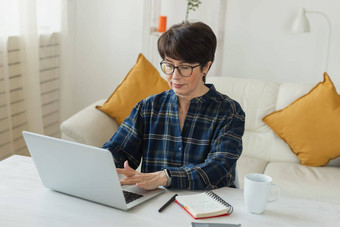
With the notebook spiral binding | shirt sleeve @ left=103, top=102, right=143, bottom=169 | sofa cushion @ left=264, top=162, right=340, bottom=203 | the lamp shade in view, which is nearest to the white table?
the notebook spiral binding

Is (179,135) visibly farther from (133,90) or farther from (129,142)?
(133,90)

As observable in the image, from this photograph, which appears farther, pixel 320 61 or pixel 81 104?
pixel 81 104

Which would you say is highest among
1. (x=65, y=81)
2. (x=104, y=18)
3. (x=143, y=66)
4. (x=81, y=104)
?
(x=104, y=18)

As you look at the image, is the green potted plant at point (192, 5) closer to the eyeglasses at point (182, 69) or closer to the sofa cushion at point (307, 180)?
the sofa cushion at point (307, 180)

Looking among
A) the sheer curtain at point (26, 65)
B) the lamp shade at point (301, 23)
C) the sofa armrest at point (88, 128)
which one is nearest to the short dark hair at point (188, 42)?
the sofa armrest at point (88, 128)

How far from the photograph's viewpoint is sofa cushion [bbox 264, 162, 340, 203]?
2.54m

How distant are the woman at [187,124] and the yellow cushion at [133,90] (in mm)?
1146

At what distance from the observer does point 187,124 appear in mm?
1729

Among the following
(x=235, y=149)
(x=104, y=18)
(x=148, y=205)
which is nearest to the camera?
(x=148, y=205)

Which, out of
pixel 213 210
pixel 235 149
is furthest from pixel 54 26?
pixel 213 210

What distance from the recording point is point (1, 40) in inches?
115

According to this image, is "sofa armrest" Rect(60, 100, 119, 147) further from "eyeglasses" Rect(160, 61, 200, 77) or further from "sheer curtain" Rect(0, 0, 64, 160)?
"eyeglasses" Rect(160, 61, 200, 77)

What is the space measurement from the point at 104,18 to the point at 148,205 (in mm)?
2794

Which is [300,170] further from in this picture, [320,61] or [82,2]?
[82,2]
